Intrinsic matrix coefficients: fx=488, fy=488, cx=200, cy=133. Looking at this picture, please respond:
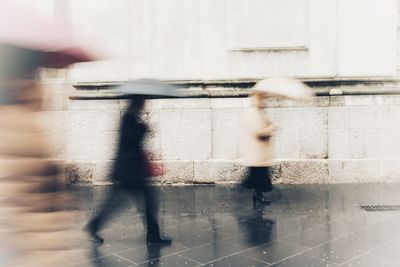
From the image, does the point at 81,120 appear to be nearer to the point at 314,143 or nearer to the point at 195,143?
the point at 195,143

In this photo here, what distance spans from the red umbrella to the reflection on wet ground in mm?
2686

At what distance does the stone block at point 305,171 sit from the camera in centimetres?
886

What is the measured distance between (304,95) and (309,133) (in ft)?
8.32

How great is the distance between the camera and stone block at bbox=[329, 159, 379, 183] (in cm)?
880

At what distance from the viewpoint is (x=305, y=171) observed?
888 cm

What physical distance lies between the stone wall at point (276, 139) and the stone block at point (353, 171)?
0.02 metres

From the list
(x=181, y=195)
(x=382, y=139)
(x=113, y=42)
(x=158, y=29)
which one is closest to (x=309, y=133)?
(x=382, y=139)

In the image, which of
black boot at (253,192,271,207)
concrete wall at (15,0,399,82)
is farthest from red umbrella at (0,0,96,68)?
concrete wall at (15,0,399,82)

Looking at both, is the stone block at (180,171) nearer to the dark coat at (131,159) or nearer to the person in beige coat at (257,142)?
the person in beige coat at (257,142)

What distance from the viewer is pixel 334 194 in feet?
26.6

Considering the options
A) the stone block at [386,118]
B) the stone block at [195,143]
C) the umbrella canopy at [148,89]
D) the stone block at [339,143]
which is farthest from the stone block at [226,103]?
the umbrella canopy at [148,89]

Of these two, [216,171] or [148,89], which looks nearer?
[148,89]

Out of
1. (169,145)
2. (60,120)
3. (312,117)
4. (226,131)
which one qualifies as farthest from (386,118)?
(60,120)

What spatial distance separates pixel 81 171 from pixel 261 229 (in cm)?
429
